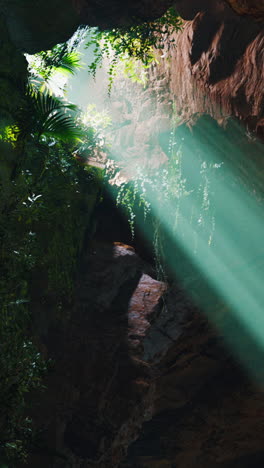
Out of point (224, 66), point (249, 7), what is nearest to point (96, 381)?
point (224, 66)

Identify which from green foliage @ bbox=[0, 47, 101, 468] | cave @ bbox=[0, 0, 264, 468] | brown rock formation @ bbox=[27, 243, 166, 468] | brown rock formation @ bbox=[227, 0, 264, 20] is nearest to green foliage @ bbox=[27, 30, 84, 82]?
cave @ bbox=[0, 0, 264, 468]

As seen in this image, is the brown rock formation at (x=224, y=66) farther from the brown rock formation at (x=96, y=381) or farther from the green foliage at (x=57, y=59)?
the brown rock formation at (x=96, y=381)

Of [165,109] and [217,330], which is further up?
[165,109]

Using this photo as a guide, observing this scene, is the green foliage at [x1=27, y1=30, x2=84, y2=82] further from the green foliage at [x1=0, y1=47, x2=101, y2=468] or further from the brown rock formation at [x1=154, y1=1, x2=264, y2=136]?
the brown rock formation at [x1=154, y1=1, x2=264, y2=136]

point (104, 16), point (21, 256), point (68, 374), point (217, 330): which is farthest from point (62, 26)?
Answer: point (217, 330)

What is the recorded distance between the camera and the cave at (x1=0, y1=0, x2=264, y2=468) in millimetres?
4055

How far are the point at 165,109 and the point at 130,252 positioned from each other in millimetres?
2319

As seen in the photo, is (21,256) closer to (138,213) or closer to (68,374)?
(68,374)

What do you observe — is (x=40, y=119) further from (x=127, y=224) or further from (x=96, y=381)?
(x=96, y=381)

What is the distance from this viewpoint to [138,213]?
666 cm

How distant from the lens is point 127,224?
691 centimetres

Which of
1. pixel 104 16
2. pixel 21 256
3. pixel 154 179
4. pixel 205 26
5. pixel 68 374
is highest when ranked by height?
pixel 205 26

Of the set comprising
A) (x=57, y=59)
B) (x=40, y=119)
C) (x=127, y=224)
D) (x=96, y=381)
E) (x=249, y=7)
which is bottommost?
(x=96, y=381)

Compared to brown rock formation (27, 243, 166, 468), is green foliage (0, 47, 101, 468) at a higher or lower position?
higher
